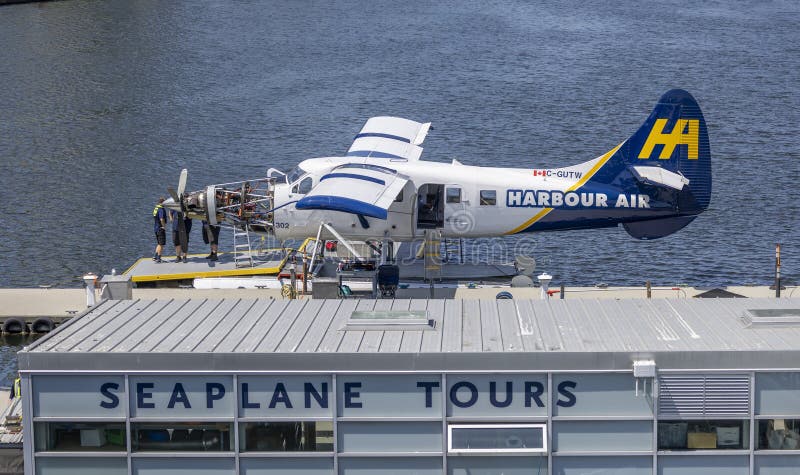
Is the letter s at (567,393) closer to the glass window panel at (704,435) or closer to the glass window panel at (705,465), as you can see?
the glass window panel at (704,435)

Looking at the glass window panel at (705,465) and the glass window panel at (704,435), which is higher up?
the glass window panel at (704,435)

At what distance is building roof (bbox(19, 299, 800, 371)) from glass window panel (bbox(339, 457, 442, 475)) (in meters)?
1.05

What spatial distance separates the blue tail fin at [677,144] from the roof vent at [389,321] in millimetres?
14442

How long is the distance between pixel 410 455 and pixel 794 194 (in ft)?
99.0

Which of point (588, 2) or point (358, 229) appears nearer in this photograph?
point (358, 229)

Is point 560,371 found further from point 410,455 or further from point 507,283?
point 507,283

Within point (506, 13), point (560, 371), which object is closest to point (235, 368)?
point (560, 371)

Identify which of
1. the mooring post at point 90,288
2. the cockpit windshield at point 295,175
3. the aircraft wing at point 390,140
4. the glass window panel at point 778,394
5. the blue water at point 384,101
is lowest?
the glass window panel at point 778,394

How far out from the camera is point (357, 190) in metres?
26.1

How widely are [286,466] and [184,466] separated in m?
1.19

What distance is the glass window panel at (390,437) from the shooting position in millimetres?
14125

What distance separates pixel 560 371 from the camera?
13984 millimetres

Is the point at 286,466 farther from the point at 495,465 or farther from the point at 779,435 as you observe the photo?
the point at 779,435

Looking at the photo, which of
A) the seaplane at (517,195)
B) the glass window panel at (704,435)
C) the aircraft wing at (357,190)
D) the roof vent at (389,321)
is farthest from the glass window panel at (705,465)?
the seaplane at (517,195)
